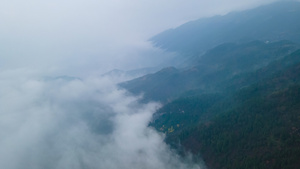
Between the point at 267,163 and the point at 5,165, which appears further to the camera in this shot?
the point at 5,165

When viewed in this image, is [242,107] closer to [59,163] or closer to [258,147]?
[258,147]

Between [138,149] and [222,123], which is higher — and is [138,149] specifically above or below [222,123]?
below

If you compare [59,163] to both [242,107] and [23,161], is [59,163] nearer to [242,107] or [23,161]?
[23,161]

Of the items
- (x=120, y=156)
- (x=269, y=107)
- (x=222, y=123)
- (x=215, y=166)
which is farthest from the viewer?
(x=120, y=156)

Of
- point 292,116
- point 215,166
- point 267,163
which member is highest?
point 292,116

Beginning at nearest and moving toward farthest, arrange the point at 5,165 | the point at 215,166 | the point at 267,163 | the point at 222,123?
the point at 267,163 → the point at 215,166 → the point at 222,123 → the point at 5,165

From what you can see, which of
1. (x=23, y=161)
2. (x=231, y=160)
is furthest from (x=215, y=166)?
(x=23, y=161)

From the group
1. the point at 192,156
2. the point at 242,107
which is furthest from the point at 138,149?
the point at 242,107

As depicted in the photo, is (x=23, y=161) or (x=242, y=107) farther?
(x=23, y=161)

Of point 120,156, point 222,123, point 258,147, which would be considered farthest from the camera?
point 120,156
